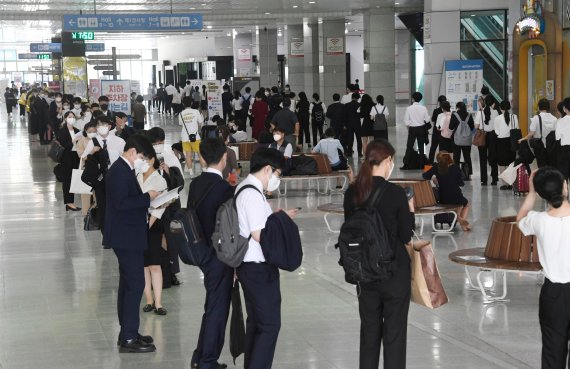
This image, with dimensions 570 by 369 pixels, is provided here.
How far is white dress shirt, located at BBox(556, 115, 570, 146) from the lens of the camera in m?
15.3

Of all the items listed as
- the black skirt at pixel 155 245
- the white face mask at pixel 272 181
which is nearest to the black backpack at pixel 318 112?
the black skirt at pixel 155 245

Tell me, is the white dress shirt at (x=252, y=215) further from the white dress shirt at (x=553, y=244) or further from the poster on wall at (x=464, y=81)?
the poster on wall at (x=464, y=81)

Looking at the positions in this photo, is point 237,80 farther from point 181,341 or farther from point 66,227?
point 181,341

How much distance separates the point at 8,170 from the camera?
25.6 meters

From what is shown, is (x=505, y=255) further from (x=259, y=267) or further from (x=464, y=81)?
(x=464, y=81)

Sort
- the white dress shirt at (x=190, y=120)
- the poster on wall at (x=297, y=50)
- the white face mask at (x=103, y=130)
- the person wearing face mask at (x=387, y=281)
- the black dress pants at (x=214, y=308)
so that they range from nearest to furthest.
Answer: the person wearing face mask at (x=387, y=281), the black dress pants at (x=214, y=308), the white face mask at (x=103, y=130), the white dress shirt at (x=190, y=120), the poster on wall at (x=297, y=50)

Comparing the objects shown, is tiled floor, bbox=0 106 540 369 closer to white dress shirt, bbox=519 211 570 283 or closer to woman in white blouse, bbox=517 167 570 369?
woman in white blouse, bbox=517 167 570 369

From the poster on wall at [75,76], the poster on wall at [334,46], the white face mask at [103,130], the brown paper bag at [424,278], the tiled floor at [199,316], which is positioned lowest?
the tiled floor at [199,316]

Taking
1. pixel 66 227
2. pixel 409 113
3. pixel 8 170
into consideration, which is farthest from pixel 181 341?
pixel 8 170

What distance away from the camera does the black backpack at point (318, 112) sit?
28516 mm

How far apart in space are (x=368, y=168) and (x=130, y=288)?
276 cm

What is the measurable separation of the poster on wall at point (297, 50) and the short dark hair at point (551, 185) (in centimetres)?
4119

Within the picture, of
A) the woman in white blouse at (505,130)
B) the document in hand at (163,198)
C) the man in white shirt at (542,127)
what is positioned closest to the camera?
the document in hand at (163,198)

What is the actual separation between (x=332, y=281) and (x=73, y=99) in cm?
1856
